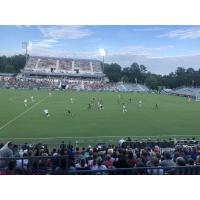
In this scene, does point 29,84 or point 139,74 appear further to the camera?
point 139,74

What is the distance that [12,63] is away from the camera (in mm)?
85000

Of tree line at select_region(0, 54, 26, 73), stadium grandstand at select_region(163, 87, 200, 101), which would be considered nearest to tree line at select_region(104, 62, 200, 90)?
stadium grandstand at select_region(163, 87, 200, 101)

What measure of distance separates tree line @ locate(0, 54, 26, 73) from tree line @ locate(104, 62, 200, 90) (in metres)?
18.4

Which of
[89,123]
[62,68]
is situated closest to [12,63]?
[62,68]

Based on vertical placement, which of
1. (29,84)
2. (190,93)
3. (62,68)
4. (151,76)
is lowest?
(190,93)

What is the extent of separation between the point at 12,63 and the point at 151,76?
3012 cm

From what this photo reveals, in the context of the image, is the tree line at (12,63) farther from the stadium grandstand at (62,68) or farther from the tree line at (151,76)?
the tree line at (151,76)

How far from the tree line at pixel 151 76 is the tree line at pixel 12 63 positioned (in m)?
18.4

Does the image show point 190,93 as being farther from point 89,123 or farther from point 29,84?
point 89,123

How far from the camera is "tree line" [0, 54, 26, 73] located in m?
83.2

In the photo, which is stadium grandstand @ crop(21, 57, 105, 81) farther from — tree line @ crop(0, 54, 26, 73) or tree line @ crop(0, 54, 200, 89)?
tree line @ crop(0, 54, 26, 73)

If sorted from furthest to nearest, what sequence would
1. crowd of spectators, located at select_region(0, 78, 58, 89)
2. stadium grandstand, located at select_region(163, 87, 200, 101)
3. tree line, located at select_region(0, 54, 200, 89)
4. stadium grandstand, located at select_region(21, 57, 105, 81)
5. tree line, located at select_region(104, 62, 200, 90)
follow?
tree line, located at select_region(0, 54, 200, 89) → tree line, located at select_region(104, 62, 200, 90) → stadium grandstand, located at select_region(21, 57, 105, 81) → crowd of spectators, located at select_region(0, 78, 58, 89) → stadium grandstand, located at select_region(163, 87, 200, 101)
